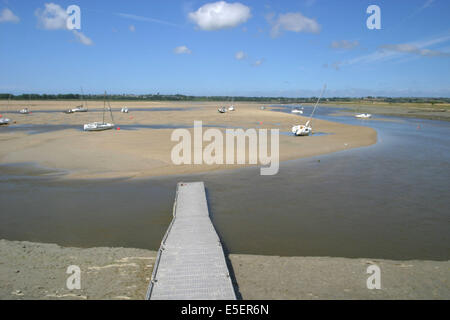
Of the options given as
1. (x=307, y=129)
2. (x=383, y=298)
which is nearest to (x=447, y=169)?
(x=307, y=129)

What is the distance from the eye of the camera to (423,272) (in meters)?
8.91

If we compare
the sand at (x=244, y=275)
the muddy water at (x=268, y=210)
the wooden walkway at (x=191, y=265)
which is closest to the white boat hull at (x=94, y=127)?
the muddy water at (x=268, y=210)

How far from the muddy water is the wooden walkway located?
921 mm

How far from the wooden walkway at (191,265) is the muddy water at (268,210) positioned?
92cm

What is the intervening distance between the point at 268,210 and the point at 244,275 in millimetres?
5572

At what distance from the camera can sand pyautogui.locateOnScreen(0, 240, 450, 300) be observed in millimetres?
7660

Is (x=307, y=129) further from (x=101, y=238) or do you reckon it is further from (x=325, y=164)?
(x=101, y=238)

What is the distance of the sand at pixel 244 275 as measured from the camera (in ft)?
25.1
